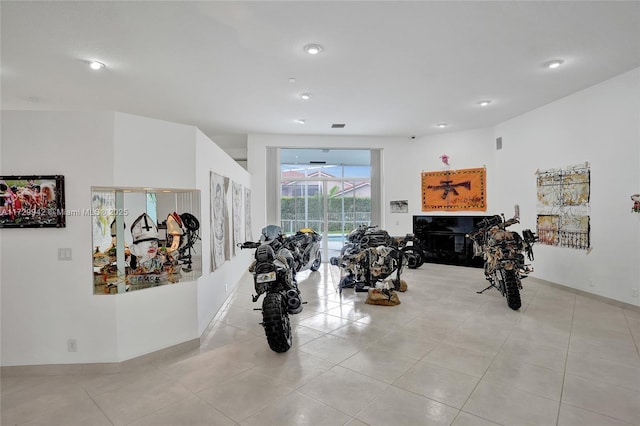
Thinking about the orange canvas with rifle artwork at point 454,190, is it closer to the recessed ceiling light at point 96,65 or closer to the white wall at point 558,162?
the white wall at point 558,162

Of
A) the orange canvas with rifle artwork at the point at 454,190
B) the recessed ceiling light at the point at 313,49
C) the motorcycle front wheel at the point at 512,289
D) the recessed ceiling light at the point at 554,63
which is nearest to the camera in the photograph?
the recessed ceiling light at the point at 313,49

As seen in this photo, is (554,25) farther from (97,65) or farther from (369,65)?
(97,65)

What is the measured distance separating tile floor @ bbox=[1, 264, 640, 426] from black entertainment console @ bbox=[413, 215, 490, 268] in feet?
12.1

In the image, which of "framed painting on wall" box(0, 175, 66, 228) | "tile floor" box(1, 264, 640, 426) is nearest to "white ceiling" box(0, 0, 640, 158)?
"framed painting on wall" box(0, 175, 66, 228)

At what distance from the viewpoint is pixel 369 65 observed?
167 inches

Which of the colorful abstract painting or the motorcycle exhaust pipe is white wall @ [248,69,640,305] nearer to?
the colorful abstract painting

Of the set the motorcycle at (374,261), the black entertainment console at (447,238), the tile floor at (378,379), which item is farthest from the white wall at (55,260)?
the black entertainment console at (447,238)

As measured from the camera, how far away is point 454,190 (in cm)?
808

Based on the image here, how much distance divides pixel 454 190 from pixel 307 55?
5.61m

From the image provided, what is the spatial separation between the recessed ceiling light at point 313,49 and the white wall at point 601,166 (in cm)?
442

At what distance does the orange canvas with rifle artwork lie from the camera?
7820mm

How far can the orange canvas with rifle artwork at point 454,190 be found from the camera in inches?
A: 308

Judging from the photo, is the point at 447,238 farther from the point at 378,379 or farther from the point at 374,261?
the point at 378,379

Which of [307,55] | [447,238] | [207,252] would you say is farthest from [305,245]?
[447,238]
